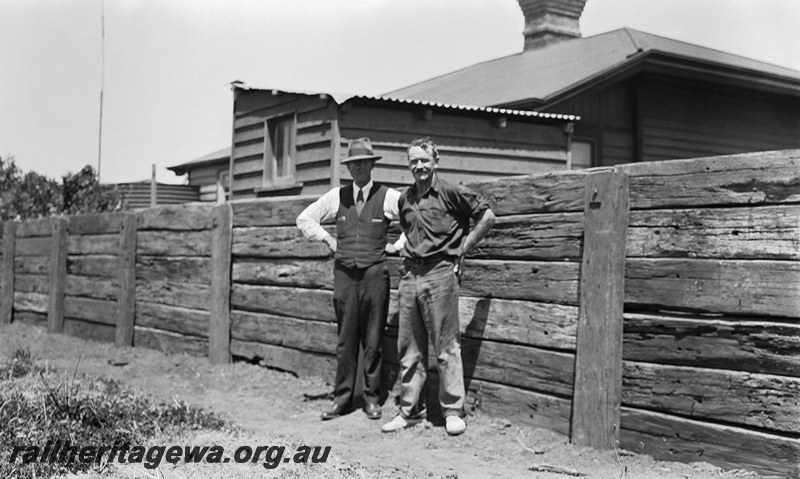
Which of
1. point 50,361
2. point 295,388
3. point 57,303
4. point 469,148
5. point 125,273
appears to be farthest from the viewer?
point 469,148

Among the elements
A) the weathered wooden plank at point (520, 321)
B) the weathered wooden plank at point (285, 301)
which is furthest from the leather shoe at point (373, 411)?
the weathered wooden plank at point (285, 301)

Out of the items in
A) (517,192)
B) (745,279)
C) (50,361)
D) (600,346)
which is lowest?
(50,361)

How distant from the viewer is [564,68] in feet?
53.3

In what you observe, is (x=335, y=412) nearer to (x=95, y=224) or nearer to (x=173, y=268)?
(x=173, y=268)

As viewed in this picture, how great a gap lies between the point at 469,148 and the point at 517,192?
7.26 metres

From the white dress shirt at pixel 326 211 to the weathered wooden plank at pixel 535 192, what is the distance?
2.09 feet

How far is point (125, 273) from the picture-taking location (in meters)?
10.7

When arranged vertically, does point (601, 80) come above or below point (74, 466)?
above

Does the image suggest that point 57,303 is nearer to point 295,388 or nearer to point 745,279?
point 295,388

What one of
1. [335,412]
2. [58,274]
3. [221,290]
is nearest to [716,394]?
[335,412]

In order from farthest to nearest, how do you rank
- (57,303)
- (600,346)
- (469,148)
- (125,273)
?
1. (469,148)
2. (57,303)
3. (125,273)
4. (600,346)

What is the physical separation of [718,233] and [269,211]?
4.81 metres

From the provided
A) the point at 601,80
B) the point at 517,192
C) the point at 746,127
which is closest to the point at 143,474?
the point at 517,192

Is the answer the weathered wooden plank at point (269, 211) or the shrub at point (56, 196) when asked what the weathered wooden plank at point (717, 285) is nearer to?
the weathered wooden plank at point (269, 211)
